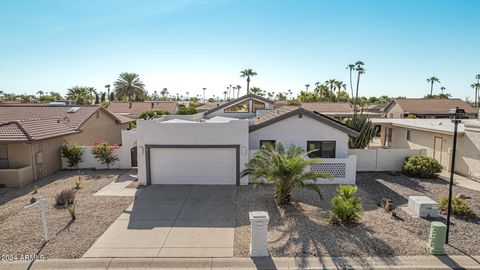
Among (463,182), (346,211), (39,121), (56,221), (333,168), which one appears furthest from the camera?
(39,121)

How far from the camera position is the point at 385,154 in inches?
683

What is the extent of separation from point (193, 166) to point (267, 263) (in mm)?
7963

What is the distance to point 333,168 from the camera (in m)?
14.8

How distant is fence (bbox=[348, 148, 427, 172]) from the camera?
1731cm

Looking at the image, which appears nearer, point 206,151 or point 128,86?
point 206,151

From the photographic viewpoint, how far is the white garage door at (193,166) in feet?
48.1

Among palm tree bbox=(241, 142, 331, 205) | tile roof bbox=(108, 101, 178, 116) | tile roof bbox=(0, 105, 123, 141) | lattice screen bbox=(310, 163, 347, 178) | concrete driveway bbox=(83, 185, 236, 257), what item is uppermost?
tile roof bbox=(108, 101, 178, 116)

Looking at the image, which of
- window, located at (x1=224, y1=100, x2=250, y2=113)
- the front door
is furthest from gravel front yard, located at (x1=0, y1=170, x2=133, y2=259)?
the front door

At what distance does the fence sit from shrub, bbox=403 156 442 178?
77 cm

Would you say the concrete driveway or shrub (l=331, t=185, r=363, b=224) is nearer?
the concrete driveway

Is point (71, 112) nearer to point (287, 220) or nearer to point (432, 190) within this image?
point (287, 220)

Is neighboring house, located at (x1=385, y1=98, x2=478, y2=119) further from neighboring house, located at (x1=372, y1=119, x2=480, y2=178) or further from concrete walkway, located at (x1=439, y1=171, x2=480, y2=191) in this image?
concrete walkway, located at (x1=439, y1=171, x2=480, y2=191)

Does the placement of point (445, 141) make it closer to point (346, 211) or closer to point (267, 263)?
point (346, 211)

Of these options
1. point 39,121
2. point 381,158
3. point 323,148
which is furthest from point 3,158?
point 381,158
